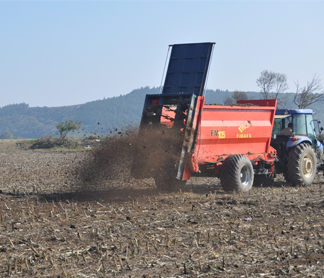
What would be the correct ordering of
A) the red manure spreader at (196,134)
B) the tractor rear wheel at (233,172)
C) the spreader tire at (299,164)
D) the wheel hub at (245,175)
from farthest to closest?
the spreader tire at (299,164), the wheel hub at (245,175), the tractor rear wheel at (233,172), the red manure spreader at (196,134)

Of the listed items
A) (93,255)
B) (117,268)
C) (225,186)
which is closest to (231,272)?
(117,268)

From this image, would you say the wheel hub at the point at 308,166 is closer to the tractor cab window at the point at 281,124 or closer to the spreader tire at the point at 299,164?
the spreader tire at the point at 299,164

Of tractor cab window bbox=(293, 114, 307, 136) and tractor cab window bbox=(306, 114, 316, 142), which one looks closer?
tractor cab window bbox=(293, 114, 307, 136)

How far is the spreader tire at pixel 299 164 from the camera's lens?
489 inches

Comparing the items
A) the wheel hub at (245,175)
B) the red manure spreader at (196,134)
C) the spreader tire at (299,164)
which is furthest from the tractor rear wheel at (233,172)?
the spreader tire at (299,164)

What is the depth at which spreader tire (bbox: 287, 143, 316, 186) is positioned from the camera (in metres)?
12.4

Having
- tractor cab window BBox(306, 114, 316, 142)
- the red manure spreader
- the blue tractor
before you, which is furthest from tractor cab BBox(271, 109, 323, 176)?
the red manure spreader

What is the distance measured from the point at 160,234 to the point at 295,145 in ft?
23.6

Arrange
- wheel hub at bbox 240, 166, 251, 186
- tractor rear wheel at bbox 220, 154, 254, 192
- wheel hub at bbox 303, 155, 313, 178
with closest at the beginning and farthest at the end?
tractor rear wheel at bbox 220, 154, 254, 192 < wheel hub at bbox 240, 166, 251, 186 < wheel hub at bbox 303, 155, 313, 178

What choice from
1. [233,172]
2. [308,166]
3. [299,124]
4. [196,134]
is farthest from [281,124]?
[196,134]

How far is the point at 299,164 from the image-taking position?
12406 mm

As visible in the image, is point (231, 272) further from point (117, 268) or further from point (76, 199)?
point (76, 199)

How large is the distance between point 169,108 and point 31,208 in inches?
161

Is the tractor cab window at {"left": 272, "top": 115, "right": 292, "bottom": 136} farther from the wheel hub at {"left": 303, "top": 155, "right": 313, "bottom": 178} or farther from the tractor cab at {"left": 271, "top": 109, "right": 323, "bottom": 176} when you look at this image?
the wheel hub at {"left": 303, "top": 155, "right": 313, "bottom": 178}
